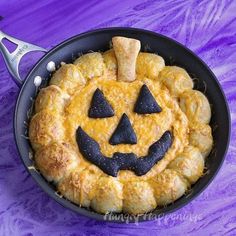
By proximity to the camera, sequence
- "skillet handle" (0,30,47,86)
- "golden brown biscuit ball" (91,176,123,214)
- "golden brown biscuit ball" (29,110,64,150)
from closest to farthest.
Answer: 1. "golden brown biscuit ball" (91,176,123,214)
2. "golden brown biscuit ball" (29,110,64,150)
3. "skillet handle" (0,30,47,86)

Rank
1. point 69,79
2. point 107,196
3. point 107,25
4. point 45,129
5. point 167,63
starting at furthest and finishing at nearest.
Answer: point 107,25, point 167,63, point 69,79, point 45,129, point 107,196

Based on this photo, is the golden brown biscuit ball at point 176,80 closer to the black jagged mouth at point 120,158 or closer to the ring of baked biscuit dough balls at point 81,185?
the black jagged mouth at point 120,158

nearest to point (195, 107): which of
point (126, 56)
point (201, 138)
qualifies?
point (201, 138)

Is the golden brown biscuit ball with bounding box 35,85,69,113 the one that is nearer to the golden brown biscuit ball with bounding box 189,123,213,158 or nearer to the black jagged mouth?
the black jagged mouth

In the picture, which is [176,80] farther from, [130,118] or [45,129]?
[45,129]

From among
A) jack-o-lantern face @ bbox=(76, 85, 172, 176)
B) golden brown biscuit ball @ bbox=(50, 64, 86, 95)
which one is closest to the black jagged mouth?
jack-o-lantern face @ bbox=(76, 85, 172, 176)

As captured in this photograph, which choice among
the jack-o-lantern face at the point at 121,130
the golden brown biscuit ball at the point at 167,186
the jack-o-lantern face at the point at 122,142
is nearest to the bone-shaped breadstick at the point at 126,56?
the jack-o-lantern face at the point at 121,130

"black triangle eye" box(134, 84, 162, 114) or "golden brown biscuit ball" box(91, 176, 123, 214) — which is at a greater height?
"black triangle eye" box(134, 84, 162, 114)
